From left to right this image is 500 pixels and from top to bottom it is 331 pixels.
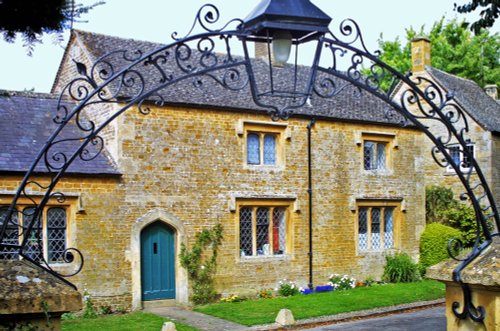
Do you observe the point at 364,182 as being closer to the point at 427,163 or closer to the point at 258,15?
the point at 427,163

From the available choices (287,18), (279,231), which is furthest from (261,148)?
(287,18)

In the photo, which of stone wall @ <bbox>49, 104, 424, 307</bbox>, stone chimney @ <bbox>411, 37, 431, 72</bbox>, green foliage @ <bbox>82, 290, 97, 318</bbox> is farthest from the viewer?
stone chimney @ <bbox>411, 37, 431, 72</bbox>

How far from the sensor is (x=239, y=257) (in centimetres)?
1866

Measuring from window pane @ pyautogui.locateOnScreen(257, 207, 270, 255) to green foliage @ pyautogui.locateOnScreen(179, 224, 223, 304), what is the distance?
5.27ft

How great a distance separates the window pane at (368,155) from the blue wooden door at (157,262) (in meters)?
7.75

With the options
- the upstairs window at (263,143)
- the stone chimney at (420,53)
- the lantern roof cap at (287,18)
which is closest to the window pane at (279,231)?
the upstairs window at (263,143)

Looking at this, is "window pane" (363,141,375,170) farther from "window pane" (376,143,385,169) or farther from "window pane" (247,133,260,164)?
"window pane" (247,133,260,164)

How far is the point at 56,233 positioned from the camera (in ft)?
52.4

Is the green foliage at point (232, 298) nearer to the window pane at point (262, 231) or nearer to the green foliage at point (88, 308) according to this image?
the window pane at point (262, 231)

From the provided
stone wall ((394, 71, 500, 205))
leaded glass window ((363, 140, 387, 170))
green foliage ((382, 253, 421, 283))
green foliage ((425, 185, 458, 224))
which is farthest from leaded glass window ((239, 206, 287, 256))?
green foliage ((425, 185, 458, 224))

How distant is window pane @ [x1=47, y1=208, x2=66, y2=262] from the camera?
15.9 metres

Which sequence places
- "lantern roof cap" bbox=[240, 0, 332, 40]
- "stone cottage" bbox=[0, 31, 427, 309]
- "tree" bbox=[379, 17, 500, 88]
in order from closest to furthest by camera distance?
"lantern roof cap" bbox=[240, 0, 332, 40] < "stone cottage" bbox=[0, 31, 427, 309] < "tree" bbox=[379, 17, 500, 88]

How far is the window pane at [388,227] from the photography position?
22469 millimetres

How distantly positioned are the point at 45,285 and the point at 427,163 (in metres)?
26.3
